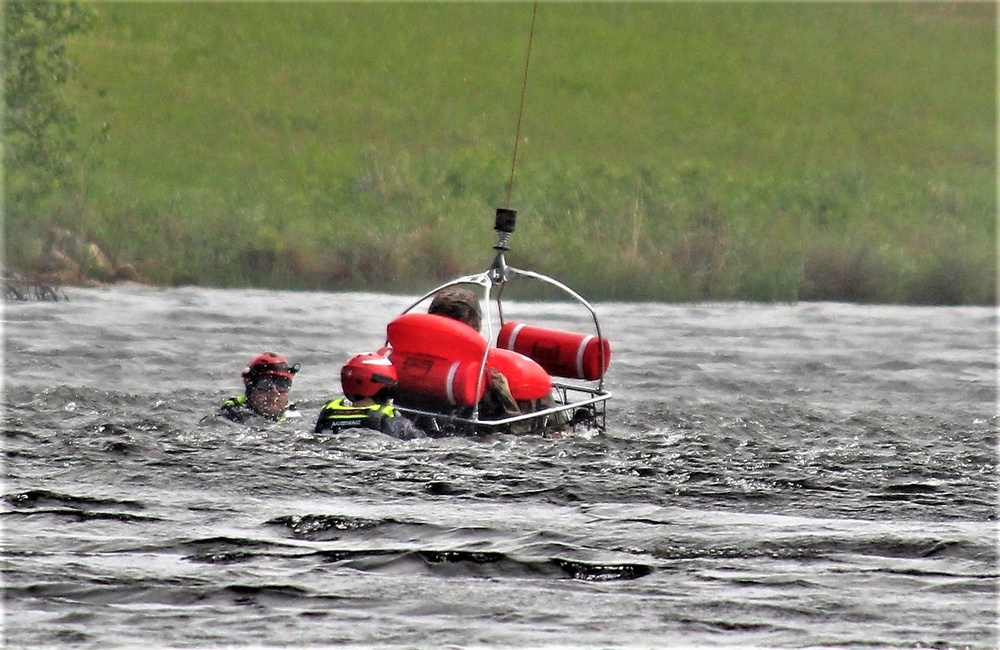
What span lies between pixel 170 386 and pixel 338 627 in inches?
316

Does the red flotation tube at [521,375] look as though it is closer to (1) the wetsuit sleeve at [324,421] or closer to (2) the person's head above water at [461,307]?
(2) the person's head above water at [461,307]

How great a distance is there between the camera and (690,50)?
43.8 meters

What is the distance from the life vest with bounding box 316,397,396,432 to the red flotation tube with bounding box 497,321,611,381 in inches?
81.0

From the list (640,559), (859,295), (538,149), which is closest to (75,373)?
(640,559)

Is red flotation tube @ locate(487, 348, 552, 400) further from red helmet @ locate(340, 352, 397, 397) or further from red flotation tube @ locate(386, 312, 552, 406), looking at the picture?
red helmet @ locate(340, 352, 397, 397)

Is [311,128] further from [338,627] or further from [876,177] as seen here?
[338,627]

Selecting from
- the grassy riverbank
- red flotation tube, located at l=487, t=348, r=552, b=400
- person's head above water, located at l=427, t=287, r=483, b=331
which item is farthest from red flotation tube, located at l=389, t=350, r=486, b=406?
the grassy riverbank

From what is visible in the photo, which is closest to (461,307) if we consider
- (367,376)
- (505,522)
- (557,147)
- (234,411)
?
(367,376)

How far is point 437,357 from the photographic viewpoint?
1069 centimetres

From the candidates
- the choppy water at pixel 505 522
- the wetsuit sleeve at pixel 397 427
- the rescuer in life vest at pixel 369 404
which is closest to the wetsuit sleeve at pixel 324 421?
the rescuer in life vest at pixel 369 404

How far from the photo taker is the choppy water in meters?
7.07

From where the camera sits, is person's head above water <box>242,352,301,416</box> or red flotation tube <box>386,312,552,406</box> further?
person's head above water <box>242,352,301,416</box>

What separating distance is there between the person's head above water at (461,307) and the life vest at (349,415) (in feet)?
2.75

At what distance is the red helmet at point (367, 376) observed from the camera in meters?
10.5
